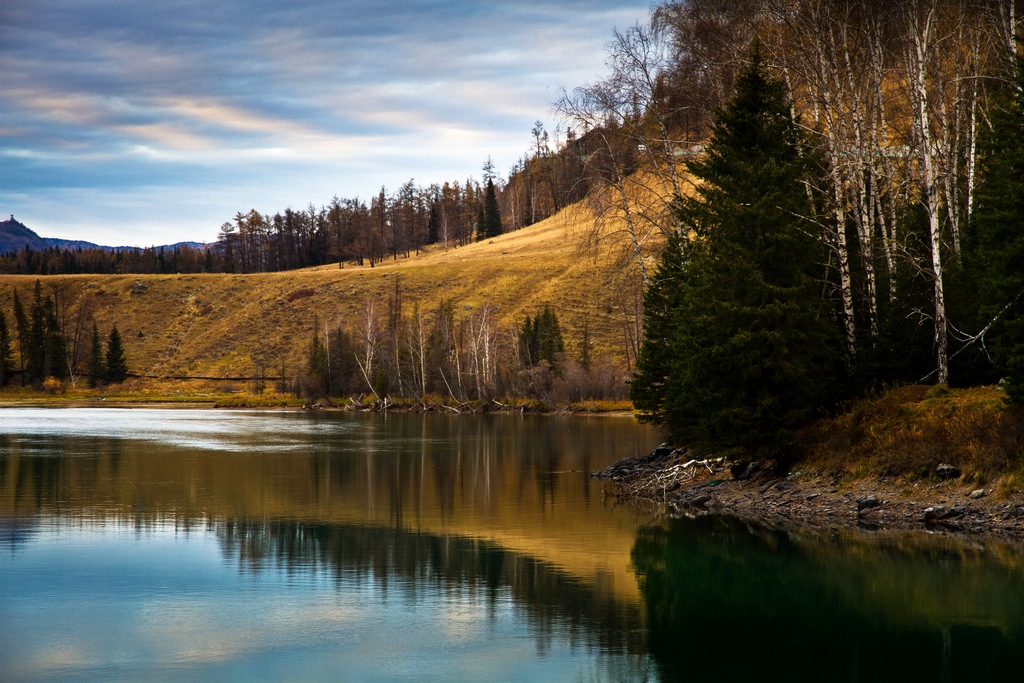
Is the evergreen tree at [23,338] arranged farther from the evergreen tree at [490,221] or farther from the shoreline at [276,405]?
the evergreen tree at [490,221]

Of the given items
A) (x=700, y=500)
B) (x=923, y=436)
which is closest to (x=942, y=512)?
(x=923, y=436)

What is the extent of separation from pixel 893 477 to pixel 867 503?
99 centimetres

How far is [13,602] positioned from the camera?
41.8ft

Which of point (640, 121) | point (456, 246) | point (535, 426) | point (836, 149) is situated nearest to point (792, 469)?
point (836, 149)

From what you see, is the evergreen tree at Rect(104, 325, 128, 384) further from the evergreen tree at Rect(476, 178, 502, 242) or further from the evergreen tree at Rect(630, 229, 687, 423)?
the evergreen tree at Rect(630, 229, 687, 423)

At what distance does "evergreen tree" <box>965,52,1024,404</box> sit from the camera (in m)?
18.1

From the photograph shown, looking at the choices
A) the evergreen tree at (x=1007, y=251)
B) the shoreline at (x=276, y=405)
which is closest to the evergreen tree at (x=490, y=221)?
the shoreline at (x=276, y=405)

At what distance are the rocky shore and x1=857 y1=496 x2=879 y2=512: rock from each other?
0.02 meters

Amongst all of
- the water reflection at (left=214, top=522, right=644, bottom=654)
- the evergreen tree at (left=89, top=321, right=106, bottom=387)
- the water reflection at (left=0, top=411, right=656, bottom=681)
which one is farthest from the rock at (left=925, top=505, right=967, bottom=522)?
the evergreen tree at (left=89, top=321, right=106, bottom=387)

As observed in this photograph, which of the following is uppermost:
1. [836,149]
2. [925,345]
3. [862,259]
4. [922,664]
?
[836,149]

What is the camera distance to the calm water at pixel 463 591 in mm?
10195

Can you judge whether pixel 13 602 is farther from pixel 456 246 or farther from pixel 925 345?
pixel 456 246

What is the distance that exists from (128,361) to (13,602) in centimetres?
11656

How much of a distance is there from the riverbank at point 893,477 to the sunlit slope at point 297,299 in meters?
66.3
